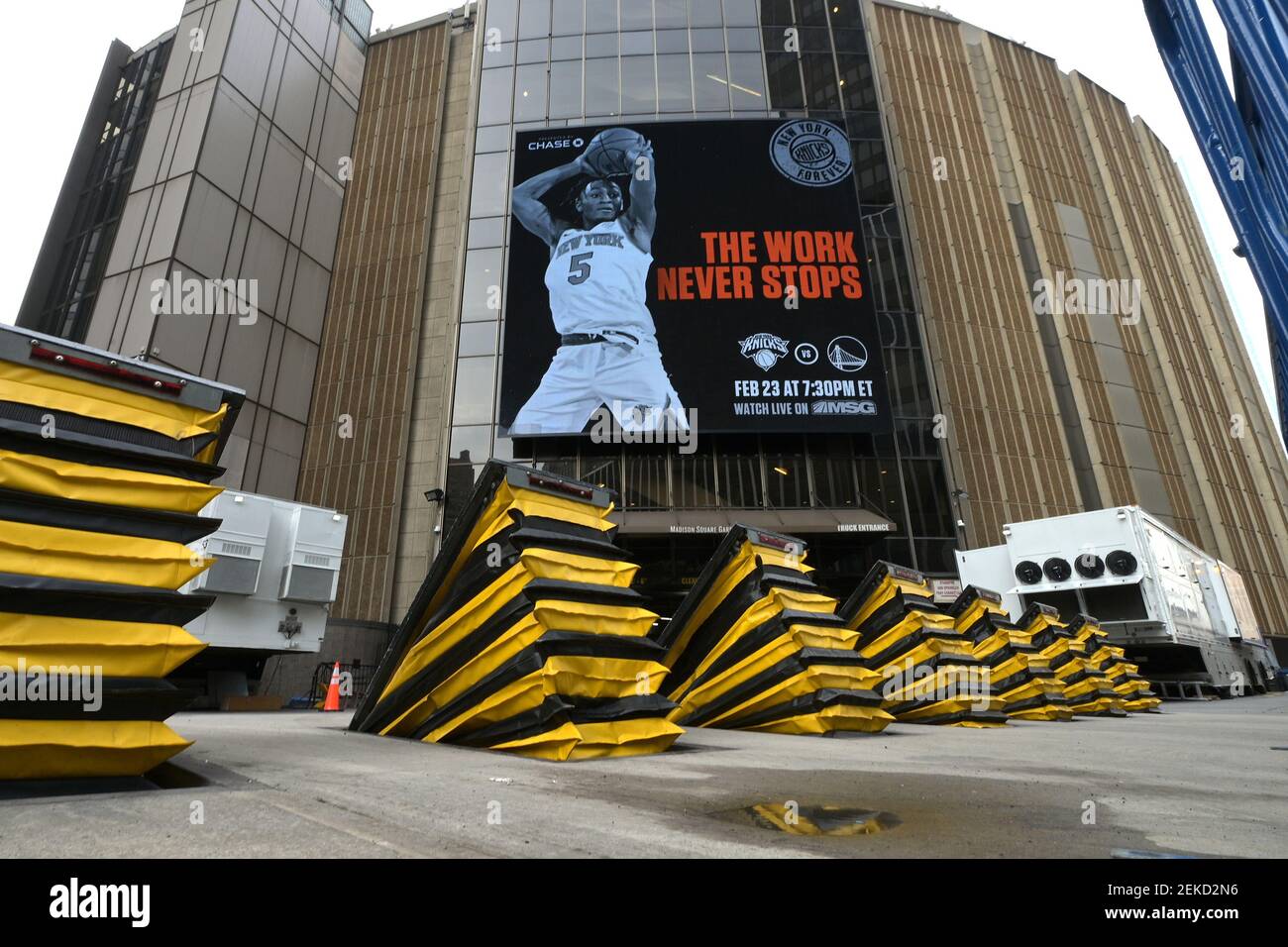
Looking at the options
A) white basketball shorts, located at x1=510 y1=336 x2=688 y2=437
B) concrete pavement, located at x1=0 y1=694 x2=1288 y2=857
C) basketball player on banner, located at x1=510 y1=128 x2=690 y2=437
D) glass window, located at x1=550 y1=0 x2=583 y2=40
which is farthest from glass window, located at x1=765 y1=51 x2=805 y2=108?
concrete pavement, located at x1=0 y1=694 x2=1288 y2=857

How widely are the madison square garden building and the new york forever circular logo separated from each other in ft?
0.43

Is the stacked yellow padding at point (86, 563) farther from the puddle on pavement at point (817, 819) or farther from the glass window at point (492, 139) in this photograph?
the glass window at point (492, 139)

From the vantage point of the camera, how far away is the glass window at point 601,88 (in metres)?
27.4

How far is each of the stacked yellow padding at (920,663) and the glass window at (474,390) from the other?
1705cm

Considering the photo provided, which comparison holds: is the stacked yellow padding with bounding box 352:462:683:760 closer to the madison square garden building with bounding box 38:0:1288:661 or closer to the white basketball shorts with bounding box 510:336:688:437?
the madison square garden building with bounding box 38:0:1288:661

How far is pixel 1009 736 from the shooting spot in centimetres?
732

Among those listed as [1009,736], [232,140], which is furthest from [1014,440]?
[232,140]

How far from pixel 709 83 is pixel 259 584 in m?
26.6

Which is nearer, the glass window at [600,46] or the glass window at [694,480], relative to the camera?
the glass window at [694,480]

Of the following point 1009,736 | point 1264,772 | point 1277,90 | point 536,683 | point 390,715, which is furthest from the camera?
point 1009,736

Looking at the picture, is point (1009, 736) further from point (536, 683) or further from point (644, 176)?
point (644, 176)

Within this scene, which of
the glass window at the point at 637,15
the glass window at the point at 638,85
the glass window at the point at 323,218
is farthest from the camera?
the glass window at the point at 637,15

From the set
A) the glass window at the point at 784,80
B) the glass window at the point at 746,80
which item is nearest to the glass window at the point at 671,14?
the glass window at the point at 746,80

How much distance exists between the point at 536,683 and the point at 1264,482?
1666 inches
